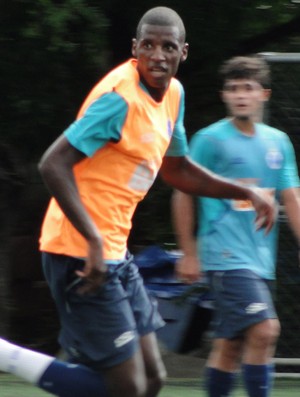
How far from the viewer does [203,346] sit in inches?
304

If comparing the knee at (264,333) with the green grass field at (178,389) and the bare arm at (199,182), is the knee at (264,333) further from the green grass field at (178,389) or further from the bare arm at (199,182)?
the green grass field at (178,389)

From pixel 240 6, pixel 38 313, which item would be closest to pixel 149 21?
pixel 240 6

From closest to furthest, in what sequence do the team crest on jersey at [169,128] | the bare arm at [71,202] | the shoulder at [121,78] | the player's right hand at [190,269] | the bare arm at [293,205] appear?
A: the bare arm at [71,202]
the shoulder at [121,78]
the team crest on jersey at [169,128]
the player's right hand at [190,269]
the bare arm at [293,205]

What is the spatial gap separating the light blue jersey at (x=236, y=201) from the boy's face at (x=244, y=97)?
0.25 feet

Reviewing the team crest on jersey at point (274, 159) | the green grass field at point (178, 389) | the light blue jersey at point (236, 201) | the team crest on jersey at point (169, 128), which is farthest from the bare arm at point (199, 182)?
the green grass field at point (178, 389)

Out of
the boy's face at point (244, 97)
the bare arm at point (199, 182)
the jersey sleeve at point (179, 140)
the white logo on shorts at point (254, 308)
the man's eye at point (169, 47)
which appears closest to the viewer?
the man's eye at point (169, 47)

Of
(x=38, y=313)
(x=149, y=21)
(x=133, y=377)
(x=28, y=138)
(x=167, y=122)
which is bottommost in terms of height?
(x=38, y=313)

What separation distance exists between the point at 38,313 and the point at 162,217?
1.43 meters

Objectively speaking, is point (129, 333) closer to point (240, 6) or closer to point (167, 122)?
point (167, 122)

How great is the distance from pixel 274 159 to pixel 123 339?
1.64m

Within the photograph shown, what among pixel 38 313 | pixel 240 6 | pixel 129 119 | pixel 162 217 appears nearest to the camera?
pixel 129 119

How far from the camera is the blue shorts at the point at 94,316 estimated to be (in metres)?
4.19

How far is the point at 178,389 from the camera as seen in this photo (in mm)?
7141

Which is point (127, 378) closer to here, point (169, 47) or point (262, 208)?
point (262, 208)
